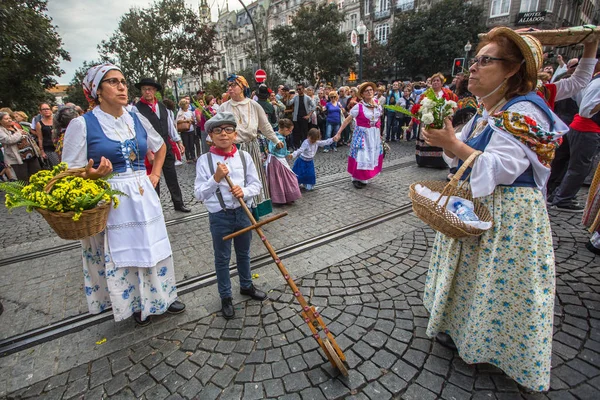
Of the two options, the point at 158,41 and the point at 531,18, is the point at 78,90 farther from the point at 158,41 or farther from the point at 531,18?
the point at 531,18

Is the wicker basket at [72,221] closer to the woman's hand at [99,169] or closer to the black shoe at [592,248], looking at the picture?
the woman's hand at [99,169]

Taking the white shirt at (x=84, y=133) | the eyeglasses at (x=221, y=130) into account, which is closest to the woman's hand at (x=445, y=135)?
the eyeglasses at (x=221, y=130)

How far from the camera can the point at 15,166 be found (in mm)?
7715

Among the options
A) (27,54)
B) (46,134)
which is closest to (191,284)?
(46,134)

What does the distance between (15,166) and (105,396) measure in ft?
27.2

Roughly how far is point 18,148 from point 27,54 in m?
7.49

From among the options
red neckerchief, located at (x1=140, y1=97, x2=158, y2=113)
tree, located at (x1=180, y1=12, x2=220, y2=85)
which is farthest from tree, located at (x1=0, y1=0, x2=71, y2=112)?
tree, located at (x1=180, y1=12, x2=220, y2=85)

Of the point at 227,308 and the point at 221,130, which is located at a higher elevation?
the point at 221,130

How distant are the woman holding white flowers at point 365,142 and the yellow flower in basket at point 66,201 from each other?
5.14m

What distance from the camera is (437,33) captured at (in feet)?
101

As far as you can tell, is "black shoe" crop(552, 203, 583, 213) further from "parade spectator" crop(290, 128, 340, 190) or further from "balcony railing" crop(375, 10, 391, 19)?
"balcony railing" crop(375, 10, 391, 19)

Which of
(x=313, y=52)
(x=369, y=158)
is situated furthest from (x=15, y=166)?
(x=313, y=52)

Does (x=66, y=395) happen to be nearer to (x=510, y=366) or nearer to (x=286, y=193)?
(x=510, y=366)

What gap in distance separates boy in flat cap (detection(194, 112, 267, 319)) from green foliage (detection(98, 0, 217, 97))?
2338 cm
